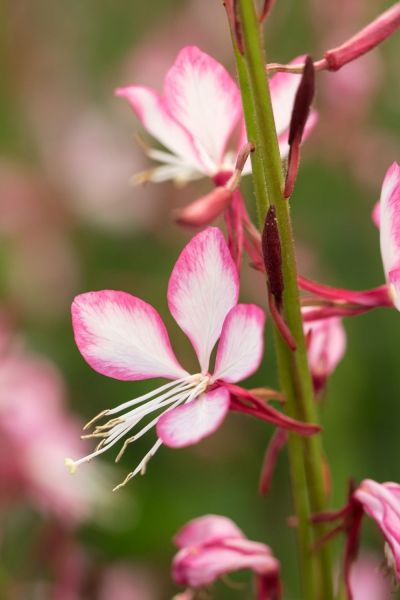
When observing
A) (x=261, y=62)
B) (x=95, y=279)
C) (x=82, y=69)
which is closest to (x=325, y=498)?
(x=261, y=62)

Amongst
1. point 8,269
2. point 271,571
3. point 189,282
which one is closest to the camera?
point 189,282

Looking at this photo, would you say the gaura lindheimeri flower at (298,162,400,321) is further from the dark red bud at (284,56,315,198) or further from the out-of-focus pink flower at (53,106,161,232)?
the out-of-focus pink flower at (53,106,161,232)

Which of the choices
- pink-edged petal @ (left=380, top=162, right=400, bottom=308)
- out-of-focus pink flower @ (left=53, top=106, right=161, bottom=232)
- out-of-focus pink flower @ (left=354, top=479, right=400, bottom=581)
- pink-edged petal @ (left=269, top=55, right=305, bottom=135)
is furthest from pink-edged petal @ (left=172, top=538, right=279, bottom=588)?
out-of-focus pink flower @ (left=53, top=106, right=161, bottom=232)

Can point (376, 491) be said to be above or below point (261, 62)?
below

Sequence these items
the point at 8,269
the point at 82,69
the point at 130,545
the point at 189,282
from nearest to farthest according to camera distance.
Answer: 1. the point at 189,282
2. the point at 130,545
3. the point at 8,269
4. the point at 82,69

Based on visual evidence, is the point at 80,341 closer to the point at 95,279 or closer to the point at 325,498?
the point at 325,498
